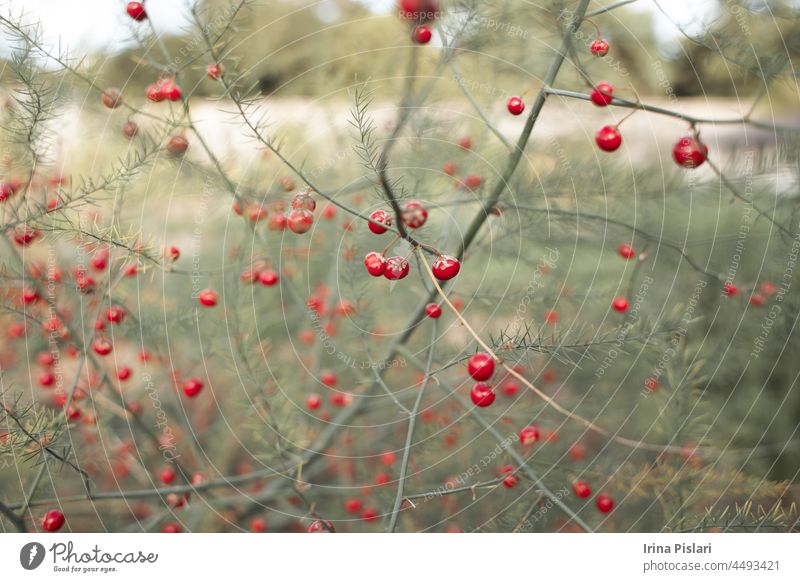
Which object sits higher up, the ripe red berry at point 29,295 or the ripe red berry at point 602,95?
the ripe red berry at point 602,95

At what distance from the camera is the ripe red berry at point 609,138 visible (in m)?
0.57

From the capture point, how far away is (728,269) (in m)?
0.74

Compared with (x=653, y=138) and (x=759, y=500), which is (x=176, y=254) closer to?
(x=653, y=138)

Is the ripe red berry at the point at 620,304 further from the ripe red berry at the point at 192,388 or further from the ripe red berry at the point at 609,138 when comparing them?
the ripe red berry at the point at 192,388

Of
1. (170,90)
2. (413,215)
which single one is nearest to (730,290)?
(413,215)

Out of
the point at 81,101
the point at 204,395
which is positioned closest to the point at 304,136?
the point at 81,101

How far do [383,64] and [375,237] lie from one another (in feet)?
0.58

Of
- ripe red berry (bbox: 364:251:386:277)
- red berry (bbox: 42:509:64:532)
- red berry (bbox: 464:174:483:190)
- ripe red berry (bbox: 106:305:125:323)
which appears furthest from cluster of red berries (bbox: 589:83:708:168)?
red berry (bbox: 42:509:64:532)

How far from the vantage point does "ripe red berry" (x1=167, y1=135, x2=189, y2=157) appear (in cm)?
56

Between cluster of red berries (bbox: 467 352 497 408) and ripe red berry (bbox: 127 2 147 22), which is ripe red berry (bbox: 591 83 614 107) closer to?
cluster of red berries (bbox: 467 352 497 408)

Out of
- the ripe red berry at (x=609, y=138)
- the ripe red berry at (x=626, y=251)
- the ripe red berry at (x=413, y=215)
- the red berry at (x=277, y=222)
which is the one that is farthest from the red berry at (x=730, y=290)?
the red berry at (x=277, y=222)

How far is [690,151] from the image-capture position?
0.64 m
